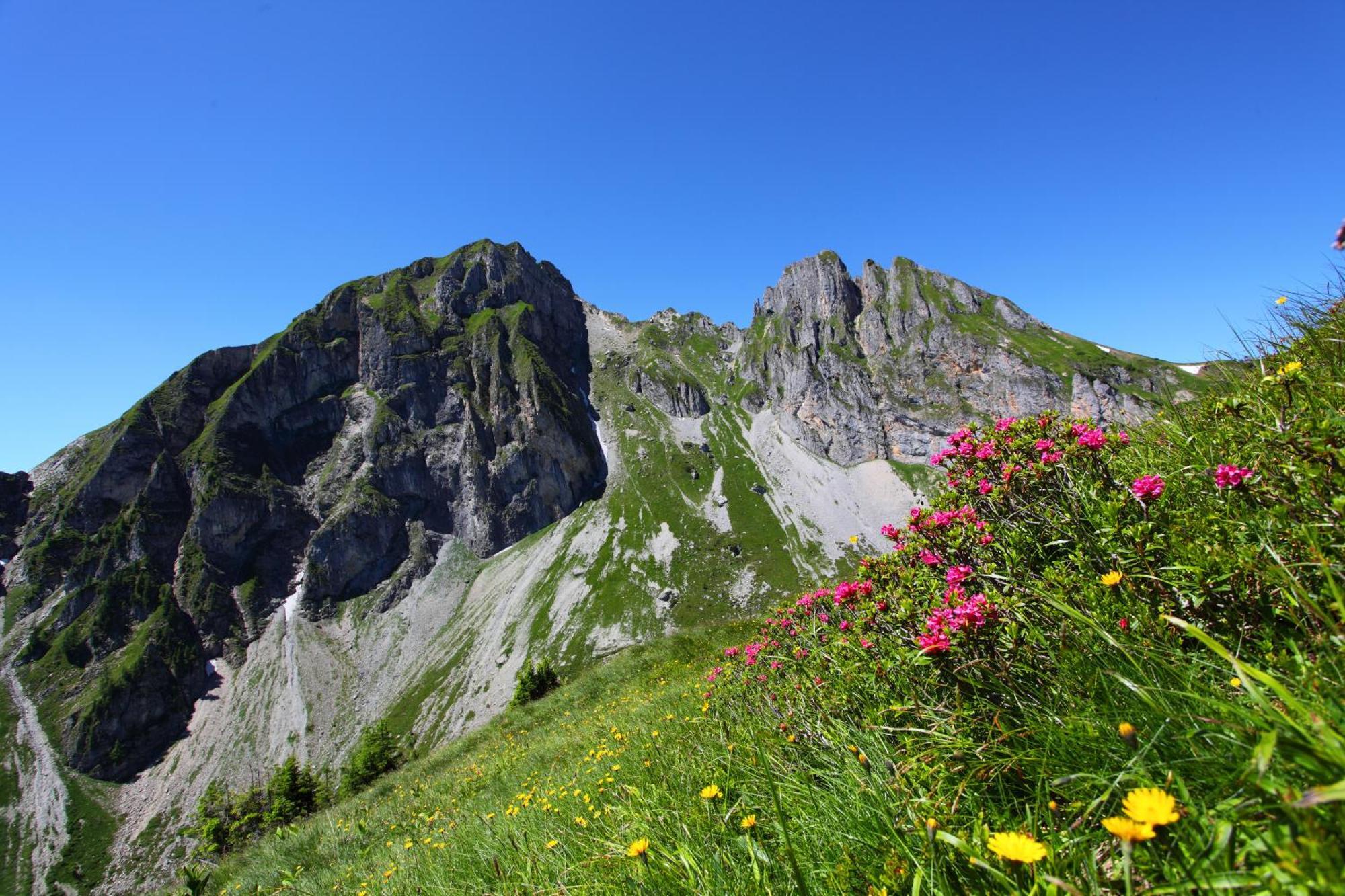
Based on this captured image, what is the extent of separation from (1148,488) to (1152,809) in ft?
9.88

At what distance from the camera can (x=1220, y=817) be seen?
5.59ft

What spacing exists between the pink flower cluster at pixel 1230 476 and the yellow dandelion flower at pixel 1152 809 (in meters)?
2.76

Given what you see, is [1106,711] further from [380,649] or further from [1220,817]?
[380,649]

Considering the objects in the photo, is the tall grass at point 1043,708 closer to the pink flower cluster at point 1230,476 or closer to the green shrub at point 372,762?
the pink flower cluster at point 1230,476

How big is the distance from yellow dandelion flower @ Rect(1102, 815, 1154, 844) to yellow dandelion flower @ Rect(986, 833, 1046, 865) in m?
0.40

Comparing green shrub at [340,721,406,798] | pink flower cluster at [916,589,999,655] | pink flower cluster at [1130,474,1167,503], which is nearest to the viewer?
pink flower cluster at [916,589,999,655]

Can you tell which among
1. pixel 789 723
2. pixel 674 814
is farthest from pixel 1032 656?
pixel 674 814

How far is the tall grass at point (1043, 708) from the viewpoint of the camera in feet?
5.88

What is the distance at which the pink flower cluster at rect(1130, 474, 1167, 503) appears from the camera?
3.65m

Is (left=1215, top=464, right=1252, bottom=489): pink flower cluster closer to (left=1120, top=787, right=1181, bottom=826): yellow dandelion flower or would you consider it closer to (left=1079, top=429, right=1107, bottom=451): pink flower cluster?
(left=1079, top=429, right=1107, bottom=451): pink flower cluster

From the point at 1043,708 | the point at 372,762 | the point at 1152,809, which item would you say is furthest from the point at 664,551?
the point at 1152,809

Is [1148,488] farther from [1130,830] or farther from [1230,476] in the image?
[1130,830]

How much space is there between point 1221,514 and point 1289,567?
0.64 meters

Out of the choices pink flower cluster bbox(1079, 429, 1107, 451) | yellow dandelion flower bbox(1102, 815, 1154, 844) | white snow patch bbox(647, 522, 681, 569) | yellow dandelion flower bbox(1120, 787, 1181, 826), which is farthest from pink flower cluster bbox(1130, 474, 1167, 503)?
white snow patch bbox(647, 522, 681, 569)
